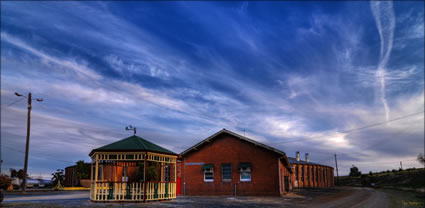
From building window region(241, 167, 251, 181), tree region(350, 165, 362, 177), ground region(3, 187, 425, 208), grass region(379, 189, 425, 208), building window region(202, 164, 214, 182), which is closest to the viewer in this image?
ground region(3, 187, 425, 208)

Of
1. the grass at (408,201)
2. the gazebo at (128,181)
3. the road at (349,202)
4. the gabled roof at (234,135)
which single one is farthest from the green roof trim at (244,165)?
the grass at (408,201)

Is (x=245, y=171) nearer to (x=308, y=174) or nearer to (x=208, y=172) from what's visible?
(x=208, y=172)

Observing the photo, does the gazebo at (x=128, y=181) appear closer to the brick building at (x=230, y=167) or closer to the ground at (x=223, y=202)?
the ground at (x=223, y=202)

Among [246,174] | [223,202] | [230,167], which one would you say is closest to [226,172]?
[230,167]

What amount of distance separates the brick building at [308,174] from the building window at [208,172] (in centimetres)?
2363

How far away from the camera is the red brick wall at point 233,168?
29938mm

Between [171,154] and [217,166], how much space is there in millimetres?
9379

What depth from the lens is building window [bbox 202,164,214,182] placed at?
104 feet

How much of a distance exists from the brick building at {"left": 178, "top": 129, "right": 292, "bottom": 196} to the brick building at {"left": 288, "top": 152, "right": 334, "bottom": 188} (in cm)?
2322

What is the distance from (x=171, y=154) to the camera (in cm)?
2347

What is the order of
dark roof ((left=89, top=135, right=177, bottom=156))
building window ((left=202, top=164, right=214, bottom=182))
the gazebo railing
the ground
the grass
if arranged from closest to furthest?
1. the ground
2. the gazebo railing
3. dark roof ((left=89, top=135, right=177, bottom=156))
4. the grass
5. building window ((left=202, top=164, right=214, bottom=182))

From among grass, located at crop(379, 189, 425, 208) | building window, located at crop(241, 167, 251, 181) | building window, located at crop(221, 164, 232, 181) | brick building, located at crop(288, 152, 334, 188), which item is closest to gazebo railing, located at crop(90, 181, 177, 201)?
building window, located at crop(221, 164, 232, 181)

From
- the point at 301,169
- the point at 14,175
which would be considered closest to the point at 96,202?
the point at 14,175

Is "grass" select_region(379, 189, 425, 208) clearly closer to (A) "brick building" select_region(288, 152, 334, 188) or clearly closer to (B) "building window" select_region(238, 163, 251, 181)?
(B) "building window" select_region(238, 163, 251, 181)
